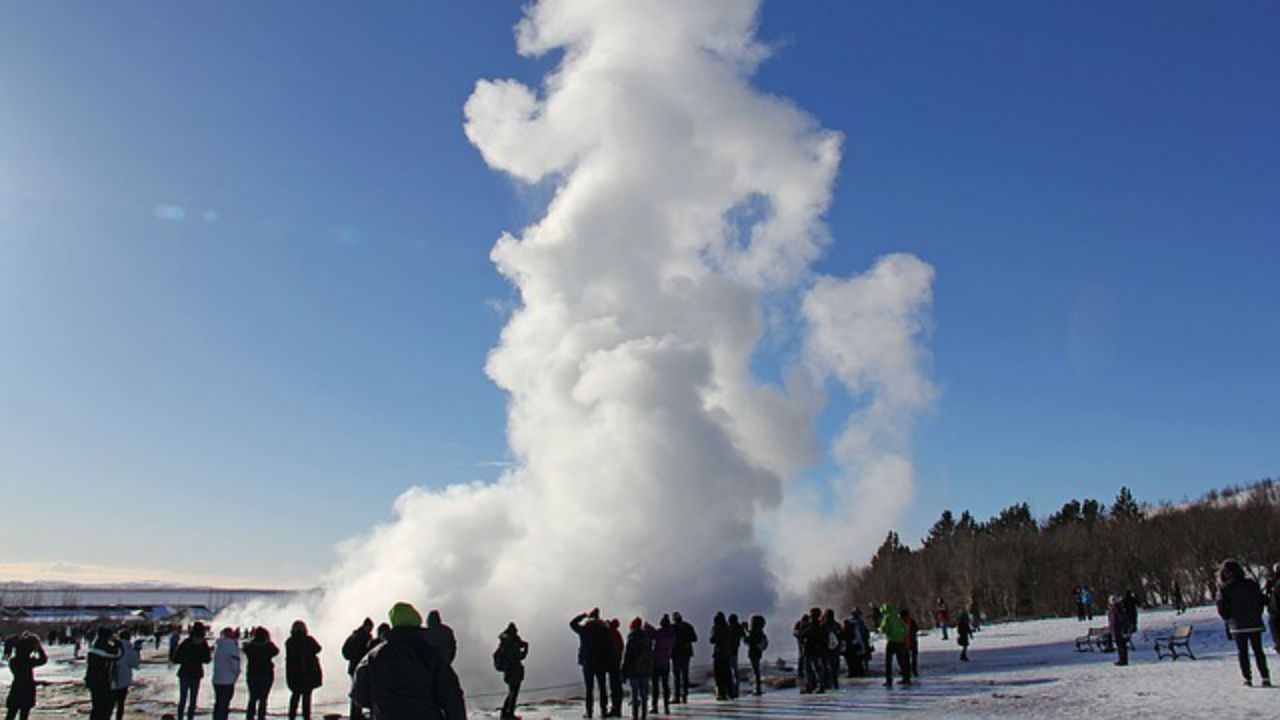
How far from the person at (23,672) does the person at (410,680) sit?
11.4 meters

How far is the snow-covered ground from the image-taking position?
1551cm

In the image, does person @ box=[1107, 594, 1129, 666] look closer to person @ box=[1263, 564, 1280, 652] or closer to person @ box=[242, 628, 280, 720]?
person @ box=[1263, 564, 1280, 652]

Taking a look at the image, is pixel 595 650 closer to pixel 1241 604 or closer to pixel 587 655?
pixel 587 655

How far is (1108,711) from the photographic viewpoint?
1516 cm

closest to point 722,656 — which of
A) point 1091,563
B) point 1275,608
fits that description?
point 1275,608

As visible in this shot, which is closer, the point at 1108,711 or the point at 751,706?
the point at 1108,711

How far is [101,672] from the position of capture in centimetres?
1548

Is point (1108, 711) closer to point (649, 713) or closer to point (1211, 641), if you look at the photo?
point (649, 713)

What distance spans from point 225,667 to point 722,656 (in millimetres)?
10056

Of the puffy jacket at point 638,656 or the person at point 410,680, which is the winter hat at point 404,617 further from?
the puffy jacket at point 638,656

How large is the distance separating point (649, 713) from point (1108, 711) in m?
8.35

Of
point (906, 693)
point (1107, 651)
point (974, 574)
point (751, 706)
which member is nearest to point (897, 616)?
point (906, 693)

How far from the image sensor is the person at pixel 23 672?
15156 millimetres

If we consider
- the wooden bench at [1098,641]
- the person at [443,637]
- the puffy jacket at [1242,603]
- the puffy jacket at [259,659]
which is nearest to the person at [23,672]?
the puffy jacket at [259,659]
